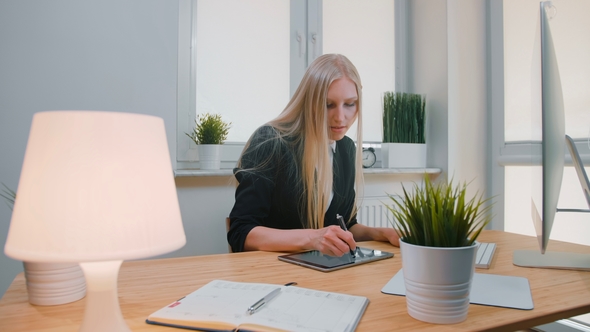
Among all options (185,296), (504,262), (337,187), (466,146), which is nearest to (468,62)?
(466,146)

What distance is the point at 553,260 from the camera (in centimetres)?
100

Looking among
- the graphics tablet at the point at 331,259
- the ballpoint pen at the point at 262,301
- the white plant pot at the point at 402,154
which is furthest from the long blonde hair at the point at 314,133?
the white plant pot at the point at 402,154

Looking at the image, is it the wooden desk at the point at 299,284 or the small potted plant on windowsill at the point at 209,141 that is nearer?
the wooden desk at the point at 299,284

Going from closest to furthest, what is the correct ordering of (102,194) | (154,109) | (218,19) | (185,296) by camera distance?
(102,194)
(185,296)
(154,109)
(218,19)

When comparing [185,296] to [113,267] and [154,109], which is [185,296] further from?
[154,109]

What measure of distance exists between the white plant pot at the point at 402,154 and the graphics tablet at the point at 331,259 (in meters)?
1.44

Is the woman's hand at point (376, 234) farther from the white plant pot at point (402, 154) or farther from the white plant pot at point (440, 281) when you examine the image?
the white plant pot at point (402, 154)

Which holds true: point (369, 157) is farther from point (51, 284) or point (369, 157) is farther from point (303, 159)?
point (51, 284)

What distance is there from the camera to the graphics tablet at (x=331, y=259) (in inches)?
37.0

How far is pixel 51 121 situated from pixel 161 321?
343mm

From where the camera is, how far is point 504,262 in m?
1.00

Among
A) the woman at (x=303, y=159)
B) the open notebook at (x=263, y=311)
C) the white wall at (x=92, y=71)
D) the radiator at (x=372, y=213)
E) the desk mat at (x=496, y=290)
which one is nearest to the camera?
the open notebook at (x=263, y=311)

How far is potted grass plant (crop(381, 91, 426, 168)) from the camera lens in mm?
2455

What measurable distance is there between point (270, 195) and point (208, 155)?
0.66m
